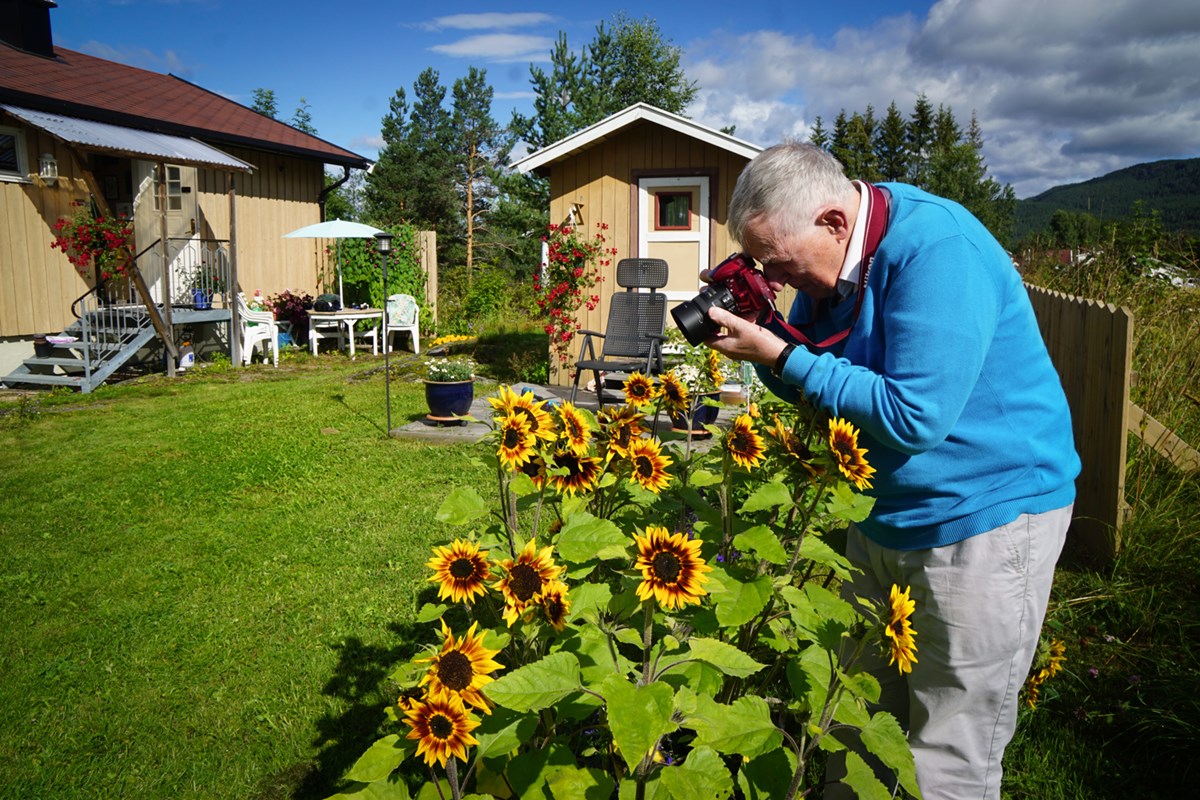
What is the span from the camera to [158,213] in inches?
468

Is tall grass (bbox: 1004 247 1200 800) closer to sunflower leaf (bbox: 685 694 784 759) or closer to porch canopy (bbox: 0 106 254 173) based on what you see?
sunflower leaf (bbox: 685 694 784 759)

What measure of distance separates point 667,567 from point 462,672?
351mm

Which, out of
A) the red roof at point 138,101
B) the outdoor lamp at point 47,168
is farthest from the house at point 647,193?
the outdoor lamp at point 47,168

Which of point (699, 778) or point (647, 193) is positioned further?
point (647, 193)

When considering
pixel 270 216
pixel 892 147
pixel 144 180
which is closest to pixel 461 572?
pixel 144 180

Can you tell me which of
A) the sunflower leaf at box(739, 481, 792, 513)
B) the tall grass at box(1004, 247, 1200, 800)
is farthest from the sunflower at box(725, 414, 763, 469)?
the tall grass at box(1004, 247, 1200, 800)

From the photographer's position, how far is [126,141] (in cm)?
988

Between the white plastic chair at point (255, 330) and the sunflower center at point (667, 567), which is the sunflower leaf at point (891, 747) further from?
the white plastic chair at point (255, 330)

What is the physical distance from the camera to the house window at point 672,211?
9.02 m

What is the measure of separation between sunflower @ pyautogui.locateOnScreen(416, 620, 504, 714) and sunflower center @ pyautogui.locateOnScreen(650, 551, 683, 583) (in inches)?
11.2

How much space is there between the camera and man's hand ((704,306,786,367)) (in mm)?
1596

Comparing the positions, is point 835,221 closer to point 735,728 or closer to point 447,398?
point 735,728

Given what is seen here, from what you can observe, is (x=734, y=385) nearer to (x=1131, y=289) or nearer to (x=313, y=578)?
(x=1131, y=289)

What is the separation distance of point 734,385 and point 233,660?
20.4ft
